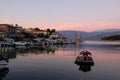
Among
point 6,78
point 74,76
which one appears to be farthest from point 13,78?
point 74,76

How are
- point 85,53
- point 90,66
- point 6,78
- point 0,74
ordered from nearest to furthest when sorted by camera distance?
1. point 6,78
2. point 0,74
3. point 90,66
4. point 85,53

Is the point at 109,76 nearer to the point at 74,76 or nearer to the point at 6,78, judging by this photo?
the point at 74,76

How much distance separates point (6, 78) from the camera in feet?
111

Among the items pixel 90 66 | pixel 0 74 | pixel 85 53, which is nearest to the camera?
pixel 0 74

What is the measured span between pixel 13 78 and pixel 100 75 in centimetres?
1236

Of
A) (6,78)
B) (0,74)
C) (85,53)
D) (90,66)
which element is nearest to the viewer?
(6,78)

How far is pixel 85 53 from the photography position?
52.5 meters

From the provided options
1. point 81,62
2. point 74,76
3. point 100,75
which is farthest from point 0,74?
point 81,62

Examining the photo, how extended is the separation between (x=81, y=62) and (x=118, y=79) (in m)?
14.5

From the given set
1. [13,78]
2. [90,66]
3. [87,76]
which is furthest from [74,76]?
[90,66]

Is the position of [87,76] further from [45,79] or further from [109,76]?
[45,79]

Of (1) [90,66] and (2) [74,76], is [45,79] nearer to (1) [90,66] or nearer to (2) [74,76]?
(2) [74,76]

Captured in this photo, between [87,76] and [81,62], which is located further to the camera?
[81,62]

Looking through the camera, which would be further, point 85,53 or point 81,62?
point 85,53
